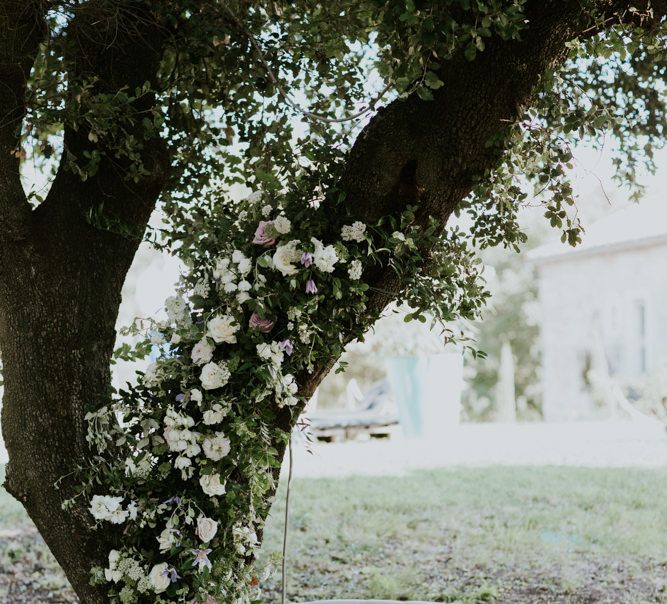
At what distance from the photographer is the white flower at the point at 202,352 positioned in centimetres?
247

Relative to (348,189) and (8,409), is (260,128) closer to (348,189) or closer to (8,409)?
(348,189)

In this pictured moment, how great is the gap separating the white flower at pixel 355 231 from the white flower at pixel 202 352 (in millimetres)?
549

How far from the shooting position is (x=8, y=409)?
271cm

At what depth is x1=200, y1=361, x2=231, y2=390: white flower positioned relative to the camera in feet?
7.92

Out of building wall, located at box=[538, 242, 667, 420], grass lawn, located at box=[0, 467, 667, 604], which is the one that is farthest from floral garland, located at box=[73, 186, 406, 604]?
building wall, located at box=[538, 242, 667, 420]

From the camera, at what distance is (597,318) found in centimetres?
1436

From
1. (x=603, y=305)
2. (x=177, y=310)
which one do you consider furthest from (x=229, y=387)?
(x=603, y=305)

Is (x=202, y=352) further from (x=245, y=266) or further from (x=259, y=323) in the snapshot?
(x=245, y=266)

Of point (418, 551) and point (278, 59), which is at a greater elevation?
point (278, 59)

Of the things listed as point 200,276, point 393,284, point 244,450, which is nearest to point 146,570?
point 244,450

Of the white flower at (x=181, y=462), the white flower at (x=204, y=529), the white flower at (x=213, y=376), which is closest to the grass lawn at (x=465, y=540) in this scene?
the white flower at (x=204, y=529)

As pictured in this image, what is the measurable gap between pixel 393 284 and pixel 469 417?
20.9 metres

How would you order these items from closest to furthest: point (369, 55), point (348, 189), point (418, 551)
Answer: point (348, 189), point (369, 55), point (418, 551)

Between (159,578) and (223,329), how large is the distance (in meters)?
Answer: 0.78
